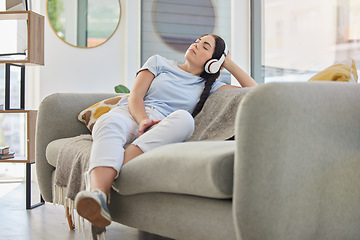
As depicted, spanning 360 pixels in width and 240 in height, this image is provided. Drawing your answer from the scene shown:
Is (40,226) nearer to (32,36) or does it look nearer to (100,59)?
(32,36)

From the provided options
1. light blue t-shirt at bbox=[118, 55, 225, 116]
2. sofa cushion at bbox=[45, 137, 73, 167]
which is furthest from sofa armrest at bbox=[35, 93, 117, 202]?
light blue t-shirt at bbox=[118, 55, 225, 116]

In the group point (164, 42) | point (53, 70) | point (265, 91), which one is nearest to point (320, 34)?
point (164, 42)

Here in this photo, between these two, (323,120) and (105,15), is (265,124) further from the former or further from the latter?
(105,15)

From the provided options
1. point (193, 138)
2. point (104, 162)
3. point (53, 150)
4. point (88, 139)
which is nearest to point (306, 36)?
point (193, 138)

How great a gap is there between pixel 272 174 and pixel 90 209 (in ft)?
1.83

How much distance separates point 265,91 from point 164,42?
10.1 ft

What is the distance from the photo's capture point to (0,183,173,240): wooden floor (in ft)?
7.43

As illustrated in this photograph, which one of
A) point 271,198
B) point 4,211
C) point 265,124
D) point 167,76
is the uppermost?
point 167,76

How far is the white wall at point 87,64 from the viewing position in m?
4.12

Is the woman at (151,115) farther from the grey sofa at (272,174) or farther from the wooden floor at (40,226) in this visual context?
the wooden floor at (40,226)

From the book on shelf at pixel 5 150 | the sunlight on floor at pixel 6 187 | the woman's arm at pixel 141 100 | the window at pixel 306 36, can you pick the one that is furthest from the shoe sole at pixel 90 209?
the sunlight on floor at pixel 6 187

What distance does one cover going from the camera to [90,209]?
1469 mm

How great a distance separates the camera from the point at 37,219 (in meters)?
2.70

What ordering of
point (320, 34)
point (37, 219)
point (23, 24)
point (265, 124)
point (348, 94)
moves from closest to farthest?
1. point (265, 124)
2. point (348, 94)
3. point (37, 219)
4. point (320, 34)
5. point (23, 24)
